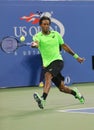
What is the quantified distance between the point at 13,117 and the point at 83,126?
1303 millimetres

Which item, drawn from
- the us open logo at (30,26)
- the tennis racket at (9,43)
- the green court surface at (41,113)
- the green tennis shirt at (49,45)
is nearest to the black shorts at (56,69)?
the green tennis shirt at (49,45)

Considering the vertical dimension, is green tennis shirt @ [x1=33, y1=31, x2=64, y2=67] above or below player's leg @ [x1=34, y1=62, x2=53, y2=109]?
above

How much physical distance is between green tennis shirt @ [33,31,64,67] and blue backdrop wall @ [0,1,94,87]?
7.66ft

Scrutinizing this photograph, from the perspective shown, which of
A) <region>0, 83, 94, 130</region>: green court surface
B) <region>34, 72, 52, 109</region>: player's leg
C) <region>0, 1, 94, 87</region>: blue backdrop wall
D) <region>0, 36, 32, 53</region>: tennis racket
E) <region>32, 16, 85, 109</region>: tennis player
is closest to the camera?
<region>0, 83, 94, 130</region>: green court surface

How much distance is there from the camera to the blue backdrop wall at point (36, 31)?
10.7 meters

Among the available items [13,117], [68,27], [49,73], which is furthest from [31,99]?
[68,27]

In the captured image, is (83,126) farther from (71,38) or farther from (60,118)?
(71,38)

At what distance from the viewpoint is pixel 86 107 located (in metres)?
8.10

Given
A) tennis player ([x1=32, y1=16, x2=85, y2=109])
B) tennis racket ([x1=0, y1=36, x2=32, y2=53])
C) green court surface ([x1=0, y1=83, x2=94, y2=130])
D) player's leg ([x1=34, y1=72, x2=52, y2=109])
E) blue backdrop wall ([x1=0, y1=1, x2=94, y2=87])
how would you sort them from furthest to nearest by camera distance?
blue backdrop wall ([x1=0, y1=1, x2=94, y2=87]) → tennis racket ([x1=0, y1=36, x2=32, y2=53]) → tennis player ([x1=32, y1=16, x2=85, y2=109]) → player's leg ([x1=34, y1=72, x2=52, y2=109]) → green court surface ([x1=0, y1=83, x2=94, y2=130])

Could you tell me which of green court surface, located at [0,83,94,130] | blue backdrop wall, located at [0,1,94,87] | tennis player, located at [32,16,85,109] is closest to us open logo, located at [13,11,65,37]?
blue backdrop wall, located at [0,1,94,87]

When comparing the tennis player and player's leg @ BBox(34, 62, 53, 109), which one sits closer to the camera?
player's leg @ BBox(34, 62, 53, 109)

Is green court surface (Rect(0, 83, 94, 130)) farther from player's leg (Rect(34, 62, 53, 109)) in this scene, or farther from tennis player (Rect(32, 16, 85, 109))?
tennis player (Rect(32, 16, 85, 109))

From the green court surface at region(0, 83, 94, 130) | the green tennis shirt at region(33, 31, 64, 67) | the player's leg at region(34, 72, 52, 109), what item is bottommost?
the green court surface at region(0, 83, 94, 130)

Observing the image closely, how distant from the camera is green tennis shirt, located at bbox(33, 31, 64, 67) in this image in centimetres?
834
